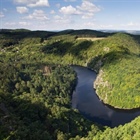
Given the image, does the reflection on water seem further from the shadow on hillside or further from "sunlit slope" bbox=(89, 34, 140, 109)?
the shadow on hillside

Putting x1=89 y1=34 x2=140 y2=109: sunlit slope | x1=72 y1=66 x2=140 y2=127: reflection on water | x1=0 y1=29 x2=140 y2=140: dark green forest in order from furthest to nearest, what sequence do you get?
x1=89 y1=34 x2=140 y2=109: sunlit slope → x1=72 y1=66 x2=140 y2=127: reflection on water → x1=0 y1=29 x2=140 y2=140: dark green forest

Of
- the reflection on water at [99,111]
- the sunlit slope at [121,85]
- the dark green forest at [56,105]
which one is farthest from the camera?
the sunlit slope at [121,85]

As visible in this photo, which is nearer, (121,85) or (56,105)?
(56,105)

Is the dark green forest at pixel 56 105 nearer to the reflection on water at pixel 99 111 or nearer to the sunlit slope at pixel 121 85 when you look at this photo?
the sunlit slope at pixel 121 85

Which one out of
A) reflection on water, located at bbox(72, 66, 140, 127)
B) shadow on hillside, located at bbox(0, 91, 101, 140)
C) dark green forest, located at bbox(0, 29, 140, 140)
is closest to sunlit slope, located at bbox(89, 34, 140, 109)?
dark green forest, located at bbox(0, 29, 140, 140)

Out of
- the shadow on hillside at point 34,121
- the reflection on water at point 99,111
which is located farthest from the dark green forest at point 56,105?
the reflection on water at point 99,111

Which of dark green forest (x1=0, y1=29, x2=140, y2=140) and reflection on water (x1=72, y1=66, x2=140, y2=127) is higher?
dark green forest (x1=0, y1=29, x2=140, y2=140)

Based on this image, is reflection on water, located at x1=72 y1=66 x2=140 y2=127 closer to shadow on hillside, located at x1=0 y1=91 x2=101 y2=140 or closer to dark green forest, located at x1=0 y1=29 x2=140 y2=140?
dark green forest, located at x1=0 y1=29 x2=140 y2=140

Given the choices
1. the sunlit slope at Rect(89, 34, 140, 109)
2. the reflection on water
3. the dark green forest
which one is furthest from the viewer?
the sunlit slope at Rect(89, 34, 140, 109)

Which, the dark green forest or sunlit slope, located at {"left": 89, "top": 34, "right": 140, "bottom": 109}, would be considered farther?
sunlit slope, located at {"left": 89, "top": 34, "right": 140, "bottom": 109}

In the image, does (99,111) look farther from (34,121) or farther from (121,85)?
→ (34,121)

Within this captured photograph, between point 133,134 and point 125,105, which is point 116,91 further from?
point 133,134

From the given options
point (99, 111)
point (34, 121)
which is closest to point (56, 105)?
point (34, 121)
